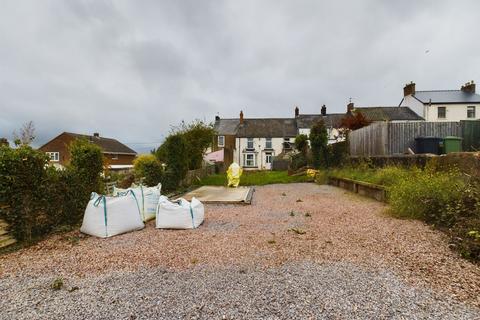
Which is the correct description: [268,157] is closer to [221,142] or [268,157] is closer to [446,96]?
[221,142]

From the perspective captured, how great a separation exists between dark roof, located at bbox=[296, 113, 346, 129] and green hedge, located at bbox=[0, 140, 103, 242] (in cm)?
3371

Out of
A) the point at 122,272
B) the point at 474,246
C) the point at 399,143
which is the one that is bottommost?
the point at 122,272

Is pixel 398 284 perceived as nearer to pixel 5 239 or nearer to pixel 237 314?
pixel 237 314

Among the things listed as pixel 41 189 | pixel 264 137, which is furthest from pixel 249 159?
pixel 41 189

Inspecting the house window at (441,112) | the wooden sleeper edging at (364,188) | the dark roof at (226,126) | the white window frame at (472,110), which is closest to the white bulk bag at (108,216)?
the wooden sleeper edging at (364,188)

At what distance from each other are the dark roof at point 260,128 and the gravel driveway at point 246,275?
1298 inches

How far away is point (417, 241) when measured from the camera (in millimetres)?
4594

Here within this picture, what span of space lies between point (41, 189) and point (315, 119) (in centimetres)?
3668

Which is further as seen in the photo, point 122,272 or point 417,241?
point 417,241

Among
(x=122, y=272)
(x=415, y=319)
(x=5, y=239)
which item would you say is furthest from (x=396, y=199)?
(x=5, y=239)

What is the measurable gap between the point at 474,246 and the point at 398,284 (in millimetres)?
1645

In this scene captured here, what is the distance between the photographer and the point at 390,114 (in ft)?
110

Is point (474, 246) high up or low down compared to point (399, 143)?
down

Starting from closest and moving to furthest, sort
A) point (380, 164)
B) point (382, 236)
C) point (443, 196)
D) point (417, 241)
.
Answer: point (417, 241) → point (382, 236) → point (443, 196) → point (380, 164)
